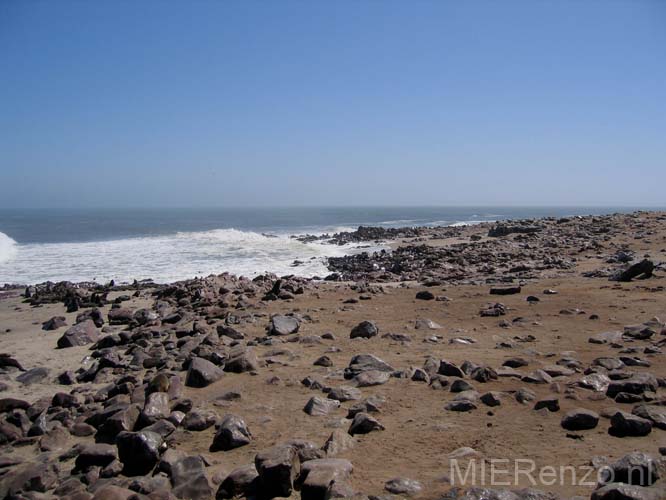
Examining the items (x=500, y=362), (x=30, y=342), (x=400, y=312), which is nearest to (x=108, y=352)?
(x=30, y=342)

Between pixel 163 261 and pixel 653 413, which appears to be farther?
pixel 163 261

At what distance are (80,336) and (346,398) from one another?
656 centimetres

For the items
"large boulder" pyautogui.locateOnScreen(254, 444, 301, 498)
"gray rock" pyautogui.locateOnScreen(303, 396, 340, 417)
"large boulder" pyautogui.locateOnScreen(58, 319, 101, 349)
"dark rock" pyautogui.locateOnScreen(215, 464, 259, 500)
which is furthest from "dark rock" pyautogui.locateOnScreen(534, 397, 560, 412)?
"large boulder" pyautogui.locateOnScreen(58, 319, 101, 349)

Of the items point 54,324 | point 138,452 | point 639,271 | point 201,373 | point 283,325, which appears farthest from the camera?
point 639,271

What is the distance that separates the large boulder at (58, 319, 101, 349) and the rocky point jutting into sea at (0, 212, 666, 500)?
0.12 ft

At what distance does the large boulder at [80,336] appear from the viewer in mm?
9432

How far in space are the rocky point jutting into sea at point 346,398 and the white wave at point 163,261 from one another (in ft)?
36.0

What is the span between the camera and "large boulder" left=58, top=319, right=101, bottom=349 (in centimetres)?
943

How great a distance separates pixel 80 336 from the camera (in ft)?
31.7

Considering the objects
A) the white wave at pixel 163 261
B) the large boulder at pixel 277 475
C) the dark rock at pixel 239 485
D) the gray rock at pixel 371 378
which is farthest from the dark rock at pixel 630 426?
the white wave at pixel 163 261

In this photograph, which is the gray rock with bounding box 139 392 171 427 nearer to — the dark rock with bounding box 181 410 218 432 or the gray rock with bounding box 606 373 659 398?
→ the dark rock with bounding box 181 410 218 432

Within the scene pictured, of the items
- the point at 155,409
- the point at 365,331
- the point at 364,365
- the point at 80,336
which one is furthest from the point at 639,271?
the point at 80,336

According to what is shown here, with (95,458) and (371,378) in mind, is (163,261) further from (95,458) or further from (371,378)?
(95,458)

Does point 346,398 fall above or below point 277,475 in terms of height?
below
